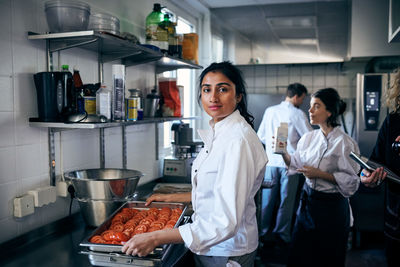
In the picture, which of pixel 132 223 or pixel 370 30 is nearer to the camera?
pixel 132 223

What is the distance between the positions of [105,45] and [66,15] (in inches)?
11.0

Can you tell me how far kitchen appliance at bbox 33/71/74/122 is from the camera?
5.00 feet

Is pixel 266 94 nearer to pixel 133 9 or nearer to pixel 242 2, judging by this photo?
pixel 242 2

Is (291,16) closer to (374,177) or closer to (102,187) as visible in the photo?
(374,177)

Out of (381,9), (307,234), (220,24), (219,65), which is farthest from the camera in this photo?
(220,24)

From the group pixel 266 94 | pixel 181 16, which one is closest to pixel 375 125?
pixel 266 94

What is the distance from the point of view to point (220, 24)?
4.04 metres

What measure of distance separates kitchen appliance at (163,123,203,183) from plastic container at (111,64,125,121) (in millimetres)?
965

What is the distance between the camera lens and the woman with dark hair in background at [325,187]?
7.44 feet

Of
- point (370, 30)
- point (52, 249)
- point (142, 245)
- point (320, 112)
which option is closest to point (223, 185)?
point (142, 245)

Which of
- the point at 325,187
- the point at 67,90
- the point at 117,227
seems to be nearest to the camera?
the point at 117,227

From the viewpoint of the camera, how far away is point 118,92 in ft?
5.63

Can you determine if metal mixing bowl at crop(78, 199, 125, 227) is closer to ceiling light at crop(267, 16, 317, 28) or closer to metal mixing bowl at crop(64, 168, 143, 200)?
metal mixing bowl at crop(64, 168, 143, 200)

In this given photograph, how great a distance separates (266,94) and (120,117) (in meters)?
3.01
